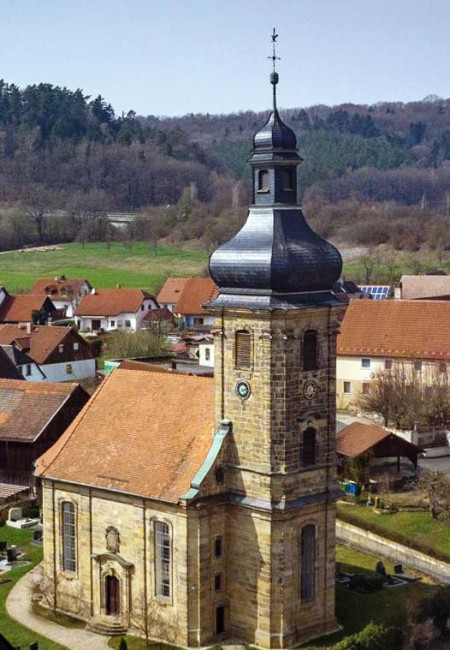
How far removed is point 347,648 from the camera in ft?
100

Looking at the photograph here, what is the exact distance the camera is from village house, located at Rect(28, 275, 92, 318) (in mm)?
101137

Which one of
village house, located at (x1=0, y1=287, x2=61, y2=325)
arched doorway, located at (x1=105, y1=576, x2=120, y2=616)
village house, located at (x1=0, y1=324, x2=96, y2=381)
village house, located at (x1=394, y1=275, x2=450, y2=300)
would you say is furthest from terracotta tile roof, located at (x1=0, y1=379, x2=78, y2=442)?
village house, located at (x1=394, y1=275, x2=450, y2=300)

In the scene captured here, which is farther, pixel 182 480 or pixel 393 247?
pixel 393 247

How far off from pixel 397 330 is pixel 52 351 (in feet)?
72.0

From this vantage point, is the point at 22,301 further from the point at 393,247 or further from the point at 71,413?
the point at 393,247

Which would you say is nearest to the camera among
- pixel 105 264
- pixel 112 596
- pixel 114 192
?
pixel 112 596

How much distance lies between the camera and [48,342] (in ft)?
235

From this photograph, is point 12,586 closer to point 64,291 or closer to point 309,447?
point 309,447

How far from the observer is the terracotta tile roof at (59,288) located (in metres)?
102

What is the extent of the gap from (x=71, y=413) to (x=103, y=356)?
31981 mm

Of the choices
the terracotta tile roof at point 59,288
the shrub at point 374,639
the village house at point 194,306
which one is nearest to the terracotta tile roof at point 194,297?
the village house at point 194,306

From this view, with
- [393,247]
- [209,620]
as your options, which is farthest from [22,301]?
[209,620]

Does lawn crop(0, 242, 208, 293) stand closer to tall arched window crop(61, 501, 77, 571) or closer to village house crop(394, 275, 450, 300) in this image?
village house crop(394, 275, 450, 300)

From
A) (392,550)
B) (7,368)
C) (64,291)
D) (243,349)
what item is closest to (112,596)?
(243,349)
